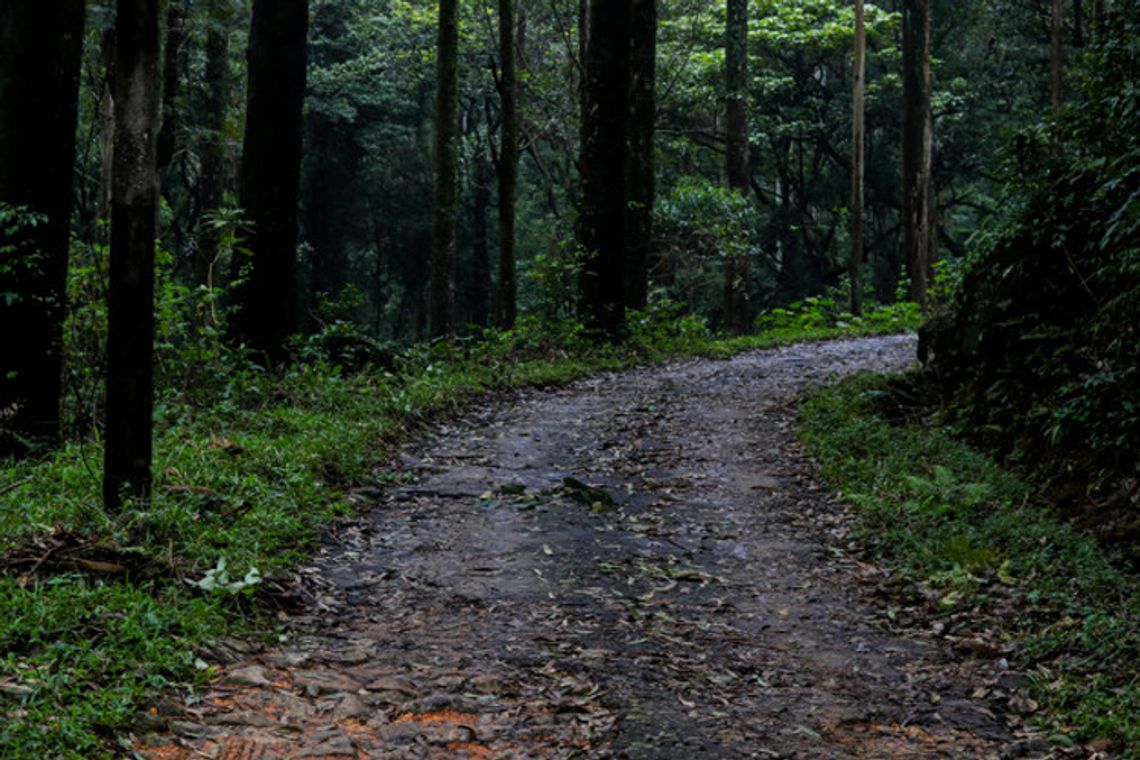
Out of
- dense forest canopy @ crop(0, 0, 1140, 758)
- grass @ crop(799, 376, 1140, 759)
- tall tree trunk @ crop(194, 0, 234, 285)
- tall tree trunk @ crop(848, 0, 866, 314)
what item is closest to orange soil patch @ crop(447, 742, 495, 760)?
dense forest canopy @ crop(0, 0, 1140, 758)

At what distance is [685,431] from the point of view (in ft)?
34.0

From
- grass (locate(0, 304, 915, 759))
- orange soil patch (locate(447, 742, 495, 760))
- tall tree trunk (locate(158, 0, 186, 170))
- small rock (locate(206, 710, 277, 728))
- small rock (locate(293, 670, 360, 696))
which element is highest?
tall tree trunk (locate(158, 0, 186, 170))

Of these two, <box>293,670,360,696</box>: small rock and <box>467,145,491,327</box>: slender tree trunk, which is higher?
<box>467,145,491,327</box>: slender tree trunk

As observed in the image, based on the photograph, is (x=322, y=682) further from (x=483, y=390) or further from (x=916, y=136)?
(x=916, y=136)

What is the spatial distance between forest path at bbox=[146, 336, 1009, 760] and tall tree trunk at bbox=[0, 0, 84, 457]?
296 cm

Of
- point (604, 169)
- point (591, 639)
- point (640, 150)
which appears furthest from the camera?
point (640, 150)

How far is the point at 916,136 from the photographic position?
23438 mm

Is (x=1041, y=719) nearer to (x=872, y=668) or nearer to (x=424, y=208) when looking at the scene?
(x=872, y=668)

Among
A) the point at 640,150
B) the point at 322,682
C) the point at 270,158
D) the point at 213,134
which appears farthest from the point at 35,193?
the point at 640,150

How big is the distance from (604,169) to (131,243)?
433 inches

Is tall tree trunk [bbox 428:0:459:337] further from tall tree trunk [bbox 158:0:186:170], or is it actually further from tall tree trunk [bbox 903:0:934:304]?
tall tree trunk [bbox 903:0:934:304]

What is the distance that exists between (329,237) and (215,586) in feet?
101

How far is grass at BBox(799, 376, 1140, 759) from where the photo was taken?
4.44 meters

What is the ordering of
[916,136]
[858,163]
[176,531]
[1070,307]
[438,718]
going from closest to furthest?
[438,718] < [176,531] < [1070,307] < [916,136] < [858,163]
